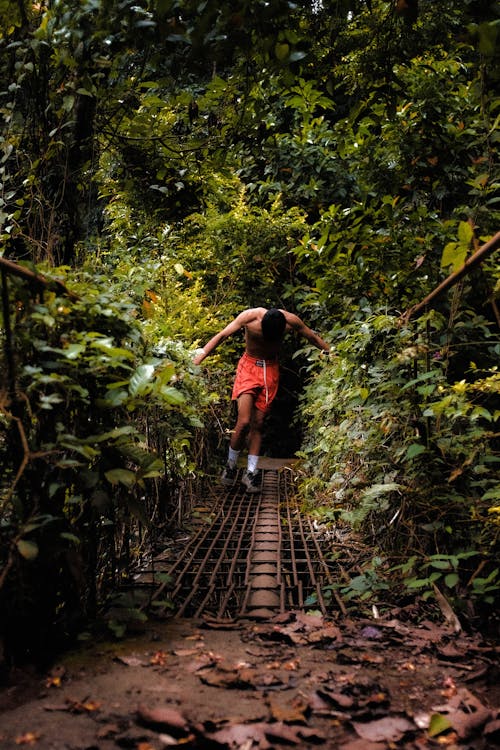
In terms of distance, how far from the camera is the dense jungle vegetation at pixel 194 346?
1645 millimetres

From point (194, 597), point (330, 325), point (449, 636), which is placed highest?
point (330, 325)

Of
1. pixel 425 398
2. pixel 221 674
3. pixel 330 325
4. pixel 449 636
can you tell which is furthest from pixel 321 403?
pixel 221 674

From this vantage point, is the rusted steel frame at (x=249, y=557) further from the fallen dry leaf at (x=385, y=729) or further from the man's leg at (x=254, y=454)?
the fallen dry leaf at (x=385, y=729)

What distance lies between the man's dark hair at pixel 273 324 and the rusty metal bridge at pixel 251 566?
1411mm

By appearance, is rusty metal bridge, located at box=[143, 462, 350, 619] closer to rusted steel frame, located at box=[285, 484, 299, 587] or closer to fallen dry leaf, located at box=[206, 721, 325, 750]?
rusted steel frame, located at box=[285, 484, 299, 587]

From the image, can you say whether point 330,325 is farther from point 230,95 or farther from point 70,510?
point 70,510


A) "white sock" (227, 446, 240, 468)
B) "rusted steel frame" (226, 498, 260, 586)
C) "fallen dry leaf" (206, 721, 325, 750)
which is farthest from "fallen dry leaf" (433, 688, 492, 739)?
"white sock" (227, 446, 240, 468)

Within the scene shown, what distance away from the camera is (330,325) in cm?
605

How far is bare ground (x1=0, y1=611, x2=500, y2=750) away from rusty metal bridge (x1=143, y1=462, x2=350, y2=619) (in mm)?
392

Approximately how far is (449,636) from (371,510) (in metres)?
1.10

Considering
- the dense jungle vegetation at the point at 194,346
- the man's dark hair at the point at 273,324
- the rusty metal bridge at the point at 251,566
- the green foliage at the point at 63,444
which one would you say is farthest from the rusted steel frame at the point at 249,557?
the man's dark hair at the point at 273,324

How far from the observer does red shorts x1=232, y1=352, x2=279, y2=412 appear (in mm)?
5027

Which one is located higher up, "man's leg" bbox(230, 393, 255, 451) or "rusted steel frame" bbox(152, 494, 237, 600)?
"man's leg" bbox(230, 393, 255, 451)

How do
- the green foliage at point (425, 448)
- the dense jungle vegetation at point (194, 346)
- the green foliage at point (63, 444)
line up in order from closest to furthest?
1. the green foliage at point (63, 444)
2. the dense jungle vegetation at point (194, 346)
3. the green foliage at point (425, 448)
